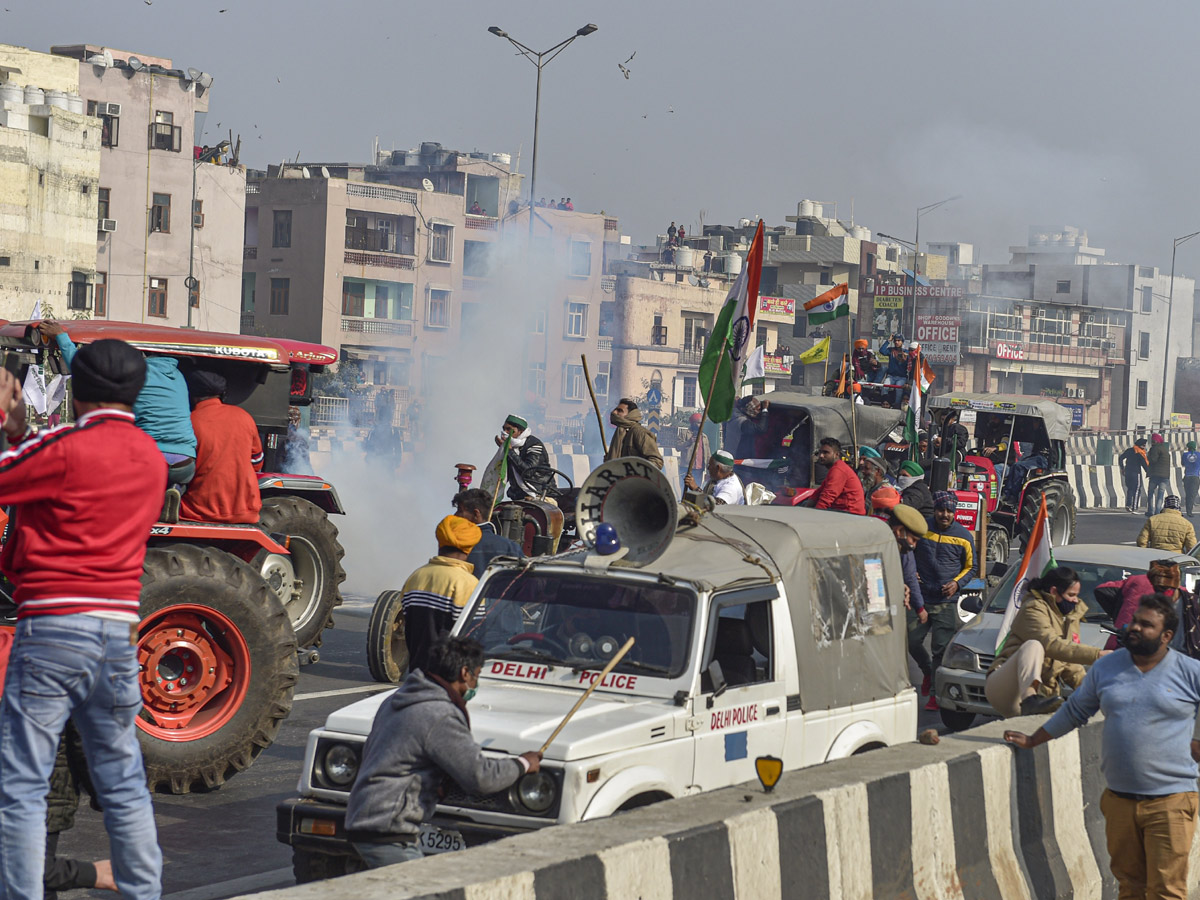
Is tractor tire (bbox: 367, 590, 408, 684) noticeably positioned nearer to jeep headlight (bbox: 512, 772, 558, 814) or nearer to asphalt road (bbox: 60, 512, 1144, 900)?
asphalt road (bbox: 60, 512, 1144, 900)

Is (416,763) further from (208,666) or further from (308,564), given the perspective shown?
(308,564)

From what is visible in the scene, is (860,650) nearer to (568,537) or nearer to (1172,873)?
(1172,873)

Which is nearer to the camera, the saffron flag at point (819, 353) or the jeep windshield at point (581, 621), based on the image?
the jeep windshield at point (581, 621)

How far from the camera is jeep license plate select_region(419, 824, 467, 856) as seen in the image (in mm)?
6199

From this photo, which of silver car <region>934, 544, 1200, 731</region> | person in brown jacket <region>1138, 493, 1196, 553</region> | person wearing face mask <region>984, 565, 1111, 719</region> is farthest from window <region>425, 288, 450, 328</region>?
person wearing face mask <region>984, 565, 1111, 719</region>

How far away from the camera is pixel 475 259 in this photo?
7044cm

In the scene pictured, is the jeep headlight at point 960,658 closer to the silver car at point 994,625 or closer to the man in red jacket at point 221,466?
the silver car at point 994,625

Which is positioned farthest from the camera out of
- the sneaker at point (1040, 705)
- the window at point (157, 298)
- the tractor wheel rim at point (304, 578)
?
the window at point (157, 298)

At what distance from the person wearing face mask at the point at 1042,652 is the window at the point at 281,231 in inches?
2304

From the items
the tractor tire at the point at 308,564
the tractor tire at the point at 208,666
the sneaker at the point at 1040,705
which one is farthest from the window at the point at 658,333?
the sneaker at the point at 1040,705

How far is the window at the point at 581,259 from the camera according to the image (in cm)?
7494

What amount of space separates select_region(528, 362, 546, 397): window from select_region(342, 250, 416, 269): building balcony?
6880 mm

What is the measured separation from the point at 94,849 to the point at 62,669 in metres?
3.31

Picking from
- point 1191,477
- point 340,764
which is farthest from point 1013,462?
point 340,764
